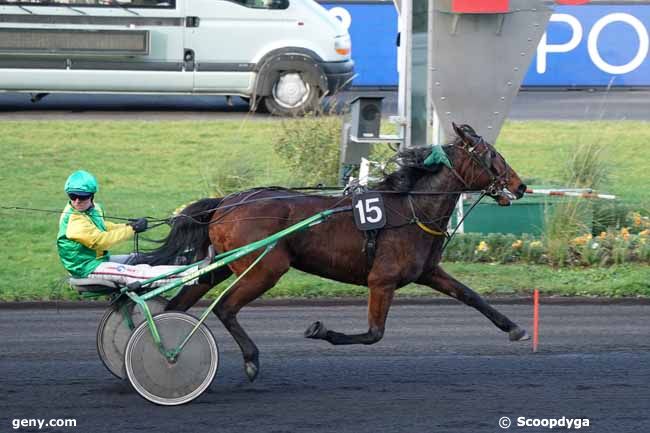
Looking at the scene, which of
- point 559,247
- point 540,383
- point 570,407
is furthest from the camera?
point 559,247

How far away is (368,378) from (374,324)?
1.87ft

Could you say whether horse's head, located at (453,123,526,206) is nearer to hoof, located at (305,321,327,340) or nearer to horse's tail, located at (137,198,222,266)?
hoof, located at (305,321,327,340)

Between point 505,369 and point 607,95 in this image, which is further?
point 607,95

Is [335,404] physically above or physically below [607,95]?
below

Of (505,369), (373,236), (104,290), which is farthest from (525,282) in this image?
(104,290)

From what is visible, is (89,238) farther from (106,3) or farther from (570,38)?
(570,38)

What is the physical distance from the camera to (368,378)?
7.72 m

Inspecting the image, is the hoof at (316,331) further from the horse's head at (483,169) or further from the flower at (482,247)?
the flower at (482,247)

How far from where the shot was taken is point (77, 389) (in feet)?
24.3

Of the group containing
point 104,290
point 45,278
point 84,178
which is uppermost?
point 84,178

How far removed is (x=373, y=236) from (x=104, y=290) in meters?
1.71

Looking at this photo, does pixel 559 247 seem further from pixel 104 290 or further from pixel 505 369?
pixel 104 290

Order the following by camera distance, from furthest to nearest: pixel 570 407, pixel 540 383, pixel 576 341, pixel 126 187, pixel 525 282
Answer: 1. pixel 126 187
2. pixel 525 282
3. pixel 576 341
4. pixel 540 383
5. pixel 570 407

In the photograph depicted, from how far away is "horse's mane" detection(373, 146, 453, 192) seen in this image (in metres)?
7.63
